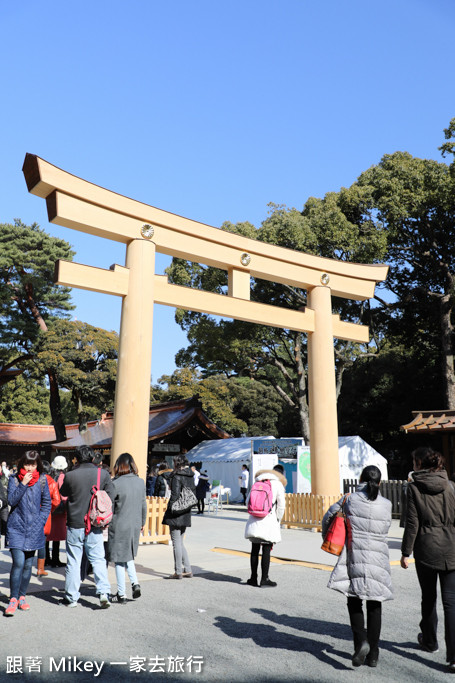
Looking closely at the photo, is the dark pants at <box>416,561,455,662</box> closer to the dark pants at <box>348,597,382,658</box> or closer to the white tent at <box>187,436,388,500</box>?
the dark pants at <box>348,597,382,658</box>

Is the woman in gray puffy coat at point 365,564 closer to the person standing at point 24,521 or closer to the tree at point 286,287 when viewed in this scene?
the person standing at point 24,521

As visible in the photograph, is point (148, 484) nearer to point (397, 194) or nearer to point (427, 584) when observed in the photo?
point (427, 584)

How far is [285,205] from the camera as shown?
858 inches

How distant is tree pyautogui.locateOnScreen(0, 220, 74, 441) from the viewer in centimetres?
2891

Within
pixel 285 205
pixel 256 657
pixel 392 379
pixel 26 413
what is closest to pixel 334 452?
pixel 256 657

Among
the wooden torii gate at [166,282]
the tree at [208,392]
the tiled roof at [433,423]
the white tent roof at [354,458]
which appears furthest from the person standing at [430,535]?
the tree at [208,392]

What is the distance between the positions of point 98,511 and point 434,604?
3.23m

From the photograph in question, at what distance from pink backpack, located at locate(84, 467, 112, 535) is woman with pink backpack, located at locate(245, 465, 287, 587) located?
1.80 metres

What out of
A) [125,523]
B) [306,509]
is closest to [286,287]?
[306,509]

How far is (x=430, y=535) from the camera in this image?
4.24 m

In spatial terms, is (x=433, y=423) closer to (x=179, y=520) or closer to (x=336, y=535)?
(x=179, y=520)

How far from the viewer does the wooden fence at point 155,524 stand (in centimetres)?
1032

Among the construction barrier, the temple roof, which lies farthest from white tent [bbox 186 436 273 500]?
the construction barrier

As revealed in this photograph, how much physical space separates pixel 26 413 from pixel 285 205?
27.5 m
